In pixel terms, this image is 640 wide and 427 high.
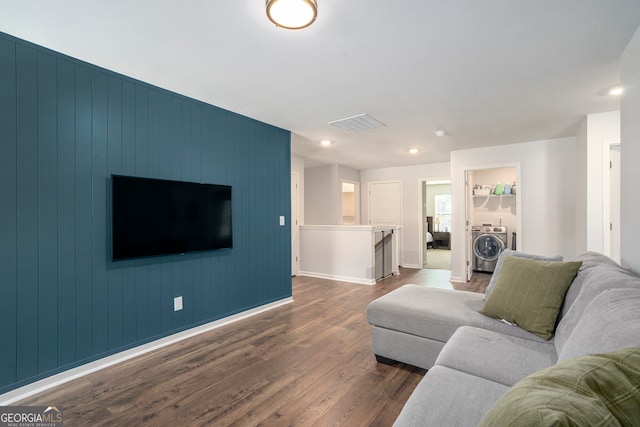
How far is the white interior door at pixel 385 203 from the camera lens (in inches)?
293

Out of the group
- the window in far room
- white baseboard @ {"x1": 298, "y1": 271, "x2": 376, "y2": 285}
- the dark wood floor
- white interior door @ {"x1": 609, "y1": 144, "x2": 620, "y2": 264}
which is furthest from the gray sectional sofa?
the window in far room

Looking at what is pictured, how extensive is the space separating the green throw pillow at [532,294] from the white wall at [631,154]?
24.4 inches

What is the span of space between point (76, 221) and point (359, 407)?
2.49 meters

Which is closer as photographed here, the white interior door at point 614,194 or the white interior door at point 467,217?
the white interior door at point 614,194

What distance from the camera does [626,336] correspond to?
3.04 ft

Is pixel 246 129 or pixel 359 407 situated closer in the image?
pixel 359 407

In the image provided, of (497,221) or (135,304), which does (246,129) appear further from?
(497,221)

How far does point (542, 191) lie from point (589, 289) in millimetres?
4172

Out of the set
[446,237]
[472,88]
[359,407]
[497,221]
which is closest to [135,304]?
[359,407]

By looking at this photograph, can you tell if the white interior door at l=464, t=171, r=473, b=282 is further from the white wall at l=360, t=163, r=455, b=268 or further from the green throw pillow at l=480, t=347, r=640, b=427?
the green throw pillow at l=480, t=347, r=640, b=427

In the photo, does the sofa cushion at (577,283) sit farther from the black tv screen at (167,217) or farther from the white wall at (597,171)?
the black tv screen at (167,217)

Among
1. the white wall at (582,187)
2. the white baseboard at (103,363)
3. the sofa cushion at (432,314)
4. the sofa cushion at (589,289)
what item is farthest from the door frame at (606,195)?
the white baseboard at (103,363)

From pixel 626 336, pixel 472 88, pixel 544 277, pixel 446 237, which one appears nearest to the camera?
pixel 626 336

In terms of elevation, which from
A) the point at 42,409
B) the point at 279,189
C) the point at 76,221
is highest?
the point at 279,189
